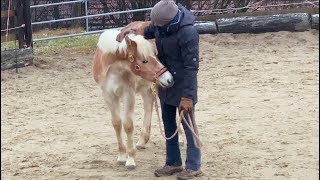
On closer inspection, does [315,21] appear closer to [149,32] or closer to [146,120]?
[146,120]

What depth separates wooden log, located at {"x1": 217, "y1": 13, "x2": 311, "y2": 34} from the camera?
10.8 meters

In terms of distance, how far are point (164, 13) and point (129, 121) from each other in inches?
42.9

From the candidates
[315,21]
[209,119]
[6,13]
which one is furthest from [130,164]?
[315,21]

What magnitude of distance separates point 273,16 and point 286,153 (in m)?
6.17

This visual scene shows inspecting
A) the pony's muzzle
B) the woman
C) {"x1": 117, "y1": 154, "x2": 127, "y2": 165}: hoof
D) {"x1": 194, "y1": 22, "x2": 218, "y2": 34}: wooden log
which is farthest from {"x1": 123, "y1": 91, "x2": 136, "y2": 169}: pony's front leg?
{"x1": 194, "y1": 22, "x2": 218, "y2": 34}: wooden log

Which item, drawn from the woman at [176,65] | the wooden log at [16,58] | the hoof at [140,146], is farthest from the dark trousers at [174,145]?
the wooden log at [16,58]

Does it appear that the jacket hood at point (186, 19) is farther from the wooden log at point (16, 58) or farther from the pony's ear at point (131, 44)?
the wooden log at point (16, 58)

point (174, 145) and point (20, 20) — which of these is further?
point (20, 20)

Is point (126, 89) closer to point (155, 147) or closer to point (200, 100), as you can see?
point (155, 147)

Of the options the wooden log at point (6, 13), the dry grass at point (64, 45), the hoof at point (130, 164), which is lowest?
the dry grass at point (64, 45)

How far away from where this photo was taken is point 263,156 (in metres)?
5.11

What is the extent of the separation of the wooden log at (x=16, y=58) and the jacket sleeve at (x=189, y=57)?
17.0 feet

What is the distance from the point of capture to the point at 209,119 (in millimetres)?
6434

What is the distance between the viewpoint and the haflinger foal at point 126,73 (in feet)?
15.1
